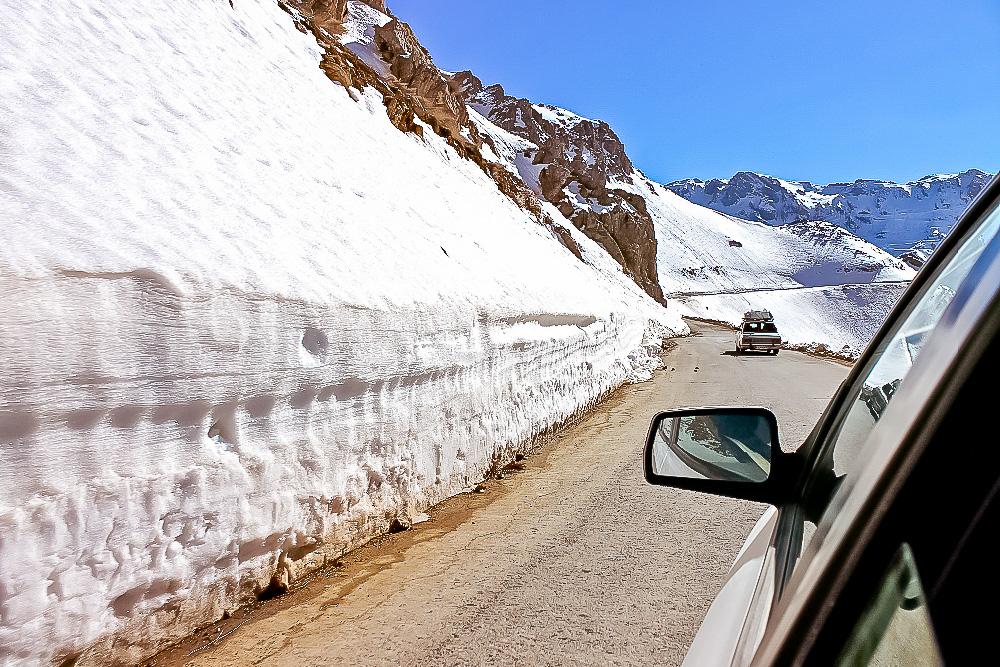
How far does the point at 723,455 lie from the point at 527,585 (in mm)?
2059

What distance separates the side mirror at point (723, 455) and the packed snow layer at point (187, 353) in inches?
98.5

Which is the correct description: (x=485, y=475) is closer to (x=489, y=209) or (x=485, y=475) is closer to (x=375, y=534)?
(x=375, y=534)

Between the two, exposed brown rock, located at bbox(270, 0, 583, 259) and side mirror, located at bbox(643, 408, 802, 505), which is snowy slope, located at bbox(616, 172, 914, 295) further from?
side mirror, located at bbox(643, 408, 802, 505)

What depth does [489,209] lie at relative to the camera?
63.3ft

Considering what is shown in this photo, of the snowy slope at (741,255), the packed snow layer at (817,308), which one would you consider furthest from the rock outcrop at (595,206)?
the snowy slope at (741,255)

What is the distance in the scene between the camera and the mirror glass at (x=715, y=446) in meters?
1.98

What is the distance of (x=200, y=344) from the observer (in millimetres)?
3494

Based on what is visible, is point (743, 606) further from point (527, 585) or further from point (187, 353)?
point (187, 353)

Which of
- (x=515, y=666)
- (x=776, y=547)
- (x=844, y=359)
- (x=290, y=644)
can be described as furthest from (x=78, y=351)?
(x=844, y=359)

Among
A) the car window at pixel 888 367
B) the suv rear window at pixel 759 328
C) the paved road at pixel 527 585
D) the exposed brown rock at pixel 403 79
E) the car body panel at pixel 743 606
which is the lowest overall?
the paved road at pixel 527 585

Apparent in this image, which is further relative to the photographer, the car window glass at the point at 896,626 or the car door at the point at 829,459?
the car door at the point at 829,459

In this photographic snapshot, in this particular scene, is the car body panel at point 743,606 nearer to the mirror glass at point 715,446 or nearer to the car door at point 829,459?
the car door at point 829,459

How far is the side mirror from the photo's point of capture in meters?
1.65

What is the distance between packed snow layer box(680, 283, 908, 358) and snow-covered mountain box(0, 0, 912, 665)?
276 ft
